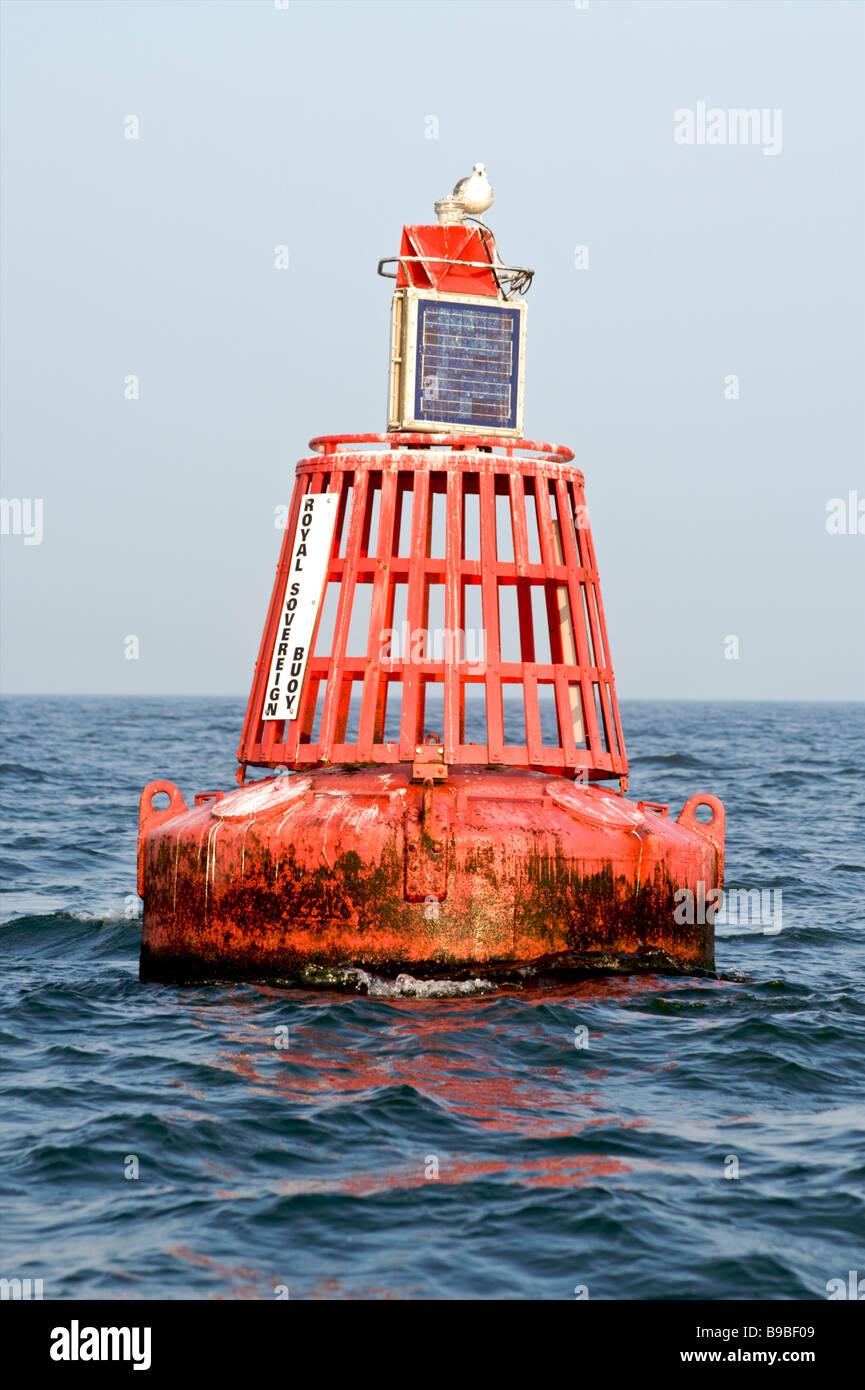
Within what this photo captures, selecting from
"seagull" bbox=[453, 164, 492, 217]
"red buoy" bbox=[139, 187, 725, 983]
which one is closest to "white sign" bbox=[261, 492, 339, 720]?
"red buoy" bbox=[139, 187, 725, 983]

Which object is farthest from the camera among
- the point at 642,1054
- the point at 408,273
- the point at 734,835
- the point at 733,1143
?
the point at 734,835

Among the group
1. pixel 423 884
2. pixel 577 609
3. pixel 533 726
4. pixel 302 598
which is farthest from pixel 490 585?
pixel 423 884

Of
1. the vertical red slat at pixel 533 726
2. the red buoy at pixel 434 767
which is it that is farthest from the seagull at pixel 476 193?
the vertical red slat at pixel 533 726

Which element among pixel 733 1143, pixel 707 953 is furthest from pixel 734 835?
pixel 733 1143

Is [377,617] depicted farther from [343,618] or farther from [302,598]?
[302,598]

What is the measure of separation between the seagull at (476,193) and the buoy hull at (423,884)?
5.17 metres

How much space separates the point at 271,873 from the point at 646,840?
9.39ft

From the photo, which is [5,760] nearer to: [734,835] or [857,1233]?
[734,835]

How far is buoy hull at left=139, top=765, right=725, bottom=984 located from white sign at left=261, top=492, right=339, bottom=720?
3.68 ft

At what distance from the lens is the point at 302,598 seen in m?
14.0

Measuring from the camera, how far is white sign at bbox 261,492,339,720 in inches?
547

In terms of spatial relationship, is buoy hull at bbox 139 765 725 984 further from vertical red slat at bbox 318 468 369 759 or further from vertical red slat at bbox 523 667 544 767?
vertical red slat at bbox 318 468 369 759
